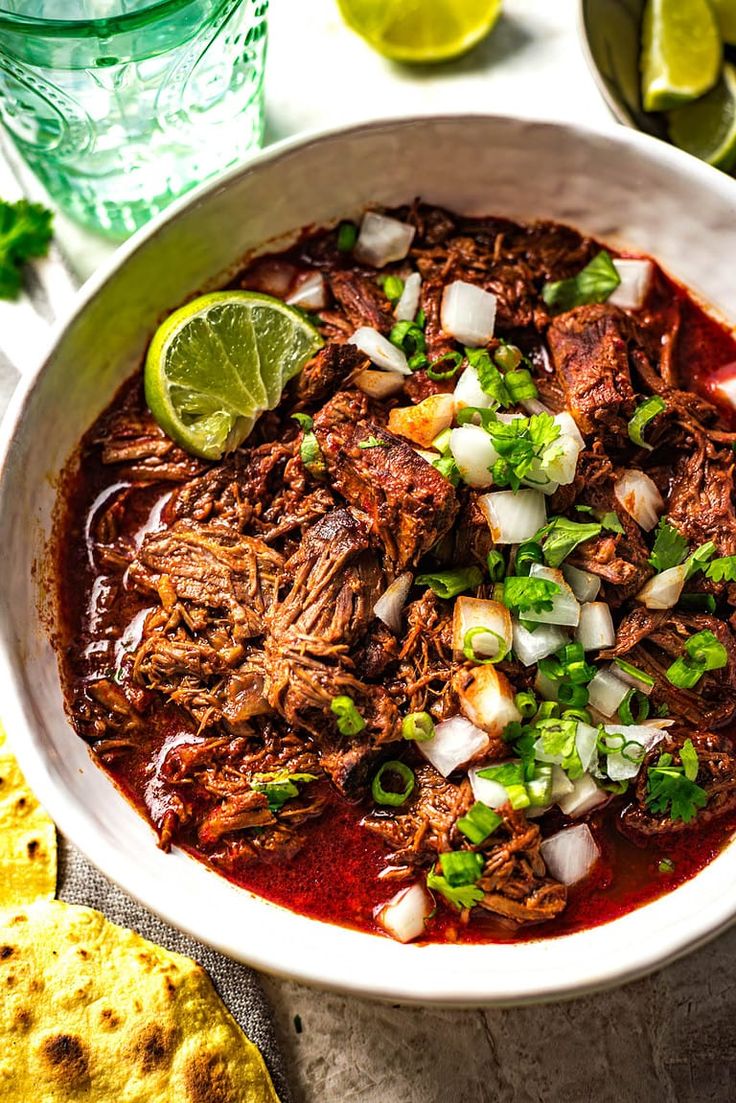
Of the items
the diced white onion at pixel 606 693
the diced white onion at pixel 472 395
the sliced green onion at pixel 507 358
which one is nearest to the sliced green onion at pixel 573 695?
the diced white onion at pixel 606 693

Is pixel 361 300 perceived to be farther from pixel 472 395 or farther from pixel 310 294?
pixel 472 395

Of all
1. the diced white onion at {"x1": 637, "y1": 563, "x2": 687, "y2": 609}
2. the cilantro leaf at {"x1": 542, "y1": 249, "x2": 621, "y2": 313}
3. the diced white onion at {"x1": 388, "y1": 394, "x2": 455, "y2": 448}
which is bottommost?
the diced white onion at {"x1": 637, "y1": 563, "x2": 687, "y2": 609}

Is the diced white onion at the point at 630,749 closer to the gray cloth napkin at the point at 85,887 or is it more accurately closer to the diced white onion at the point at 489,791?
the diced white onion at the point at 489,791

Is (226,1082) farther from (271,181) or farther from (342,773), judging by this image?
(271,181)

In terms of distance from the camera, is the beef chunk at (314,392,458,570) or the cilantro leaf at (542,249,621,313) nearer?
the beef chunk at (314,392,458,570)

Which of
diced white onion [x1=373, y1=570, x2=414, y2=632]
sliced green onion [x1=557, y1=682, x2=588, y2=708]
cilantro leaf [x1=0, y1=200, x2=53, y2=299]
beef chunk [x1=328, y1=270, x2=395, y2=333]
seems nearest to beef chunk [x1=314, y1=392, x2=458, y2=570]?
diced white onion [x1=373, y1=570, x2=414, y2=632]

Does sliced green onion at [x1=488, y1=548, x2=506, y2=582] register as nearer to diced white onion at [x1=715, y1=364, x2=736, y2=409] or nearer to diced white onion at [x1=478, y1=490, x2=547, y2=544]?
diced white onion at [x1=478, y1=490, x2=547, y2=544]

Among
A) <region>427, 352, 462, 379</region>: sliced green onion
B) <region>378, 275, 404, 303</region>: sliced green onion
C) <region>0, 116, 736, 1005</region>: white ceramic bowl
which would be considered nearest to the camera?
<region>0, 116, 736, 1005</region>: white ceramic bowl
